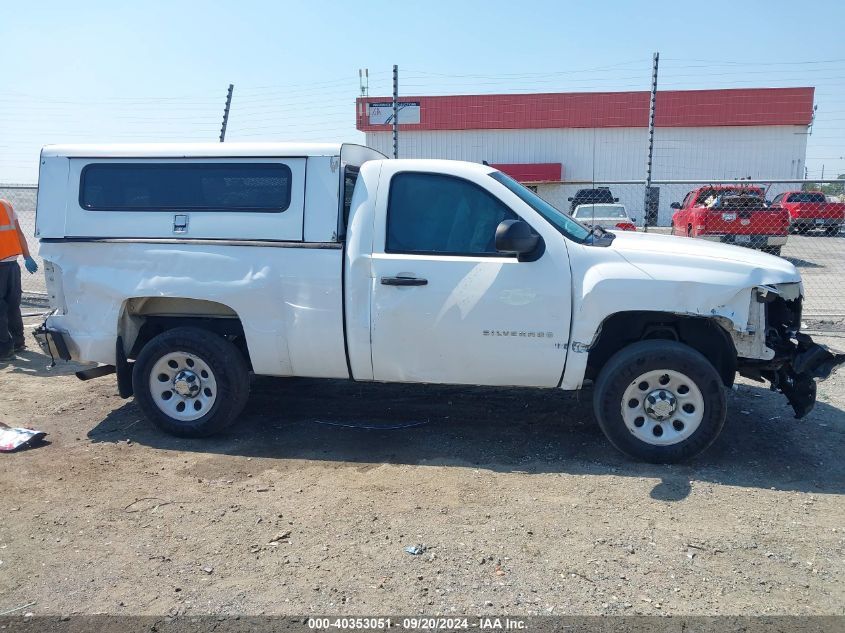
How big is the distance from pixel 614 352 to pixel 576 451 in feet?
2.57

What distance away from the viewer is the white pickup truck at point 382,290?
15.5ft

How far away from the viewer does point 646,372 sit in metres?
4.73

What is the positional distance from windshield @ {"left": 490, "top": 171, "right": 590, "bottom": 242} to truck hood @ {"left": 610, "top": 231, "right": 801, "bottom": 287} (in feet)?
0.97

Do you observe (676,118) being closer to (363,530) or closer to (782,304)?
(782,304)

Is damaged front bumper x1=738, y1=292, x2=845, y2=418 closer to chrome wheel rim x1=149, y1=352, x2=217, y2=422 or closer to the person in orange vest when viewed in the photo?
chrome wheel rim x1=149, y1=352, x2=217, y2=422

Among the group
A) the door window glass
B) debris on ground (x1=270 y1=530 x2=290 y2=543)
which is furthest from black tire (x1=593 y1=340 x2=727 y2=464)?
debris on ground (x1=270 y1=530 x2=290 y2=543)

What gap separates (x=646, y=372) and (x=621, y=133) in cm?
3087

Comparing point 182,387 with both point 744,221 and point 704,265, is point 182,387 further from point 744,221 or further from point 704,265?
point 744,221

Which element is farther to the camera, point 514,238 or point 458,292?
point 458,292

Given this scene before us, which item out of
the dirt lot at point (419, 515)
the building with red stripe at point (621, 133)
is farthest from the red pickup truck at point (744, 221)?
the building with red stripe at point (621, 133)

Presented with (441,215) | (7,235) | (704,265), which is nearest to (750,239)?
(704,265)

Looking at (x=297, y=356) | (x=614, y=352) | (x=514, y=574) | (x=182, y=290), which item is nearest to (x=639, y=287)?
(x=614, y=352)

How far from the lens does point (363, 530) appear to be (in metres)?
3.94

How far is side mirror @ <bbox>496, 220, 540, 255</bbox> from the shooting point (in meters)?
4.60
